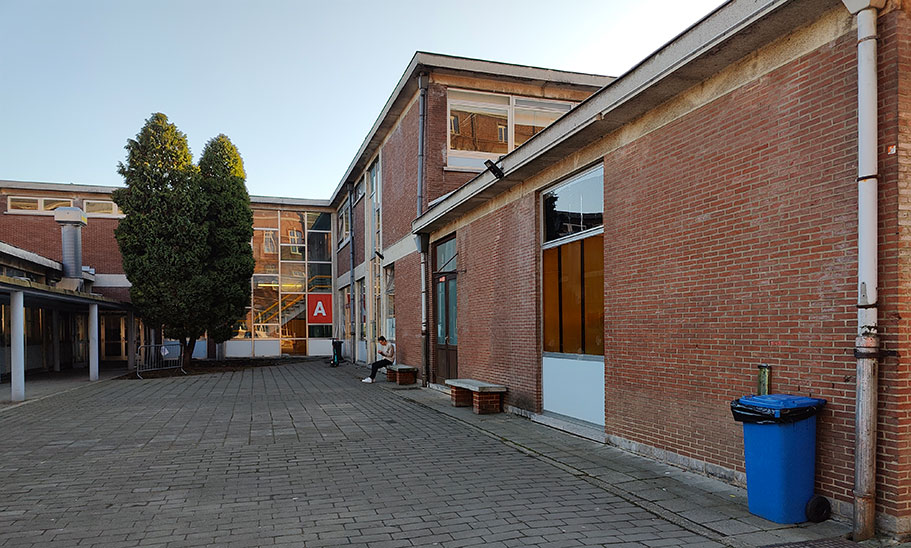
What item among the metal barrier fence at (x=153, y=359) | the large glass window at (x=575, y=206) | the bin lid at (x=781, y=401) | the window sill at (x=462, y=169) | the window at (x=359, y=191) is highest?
the window at (x=359, y=191)

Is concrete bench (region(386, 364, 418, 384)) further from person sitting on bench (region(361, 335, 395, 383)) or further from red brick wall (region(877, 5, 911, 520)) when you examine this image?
red brick wall (region(877, 5, 911, 520))

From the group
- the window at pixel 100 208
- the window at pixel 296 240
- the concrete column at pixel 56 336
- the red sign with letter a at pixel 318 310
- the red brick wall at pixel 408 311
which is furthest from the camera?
the window at pixel 296 240

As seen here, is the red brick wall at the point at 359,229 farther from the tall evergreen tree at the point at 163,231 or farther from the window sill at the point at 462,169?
the window sill at the point at 462,169

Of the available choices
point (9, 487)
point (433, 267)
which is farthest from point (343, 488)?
point (433, 267)

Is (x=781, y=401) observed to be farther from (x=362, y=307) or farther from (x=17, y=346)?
(x=362, y=307)

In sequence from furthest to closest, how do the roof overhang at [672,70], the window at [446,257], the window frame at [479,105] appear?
the window frame at [479,105]
the window at [446,257]
the roof overhang at [672,70]

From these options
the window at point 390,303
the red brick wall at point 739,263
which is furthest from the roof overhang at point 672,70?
the window at point 390,303

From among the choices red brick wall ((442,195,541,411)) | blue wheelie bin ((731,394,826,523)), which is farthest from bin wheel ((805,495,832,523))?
red brick wall ((442,195,541,411))

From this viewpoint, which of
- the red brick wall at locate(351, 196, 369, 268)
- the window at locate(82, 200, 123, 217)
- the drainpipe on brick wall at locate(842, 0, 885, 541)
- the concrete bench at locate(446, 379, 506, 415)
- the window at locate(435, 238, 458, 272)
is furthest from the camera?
the window at locate(82, 200, 123, 217)

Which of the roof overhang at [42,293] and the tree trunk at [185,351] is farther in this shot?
the tree trunk at [185,351]

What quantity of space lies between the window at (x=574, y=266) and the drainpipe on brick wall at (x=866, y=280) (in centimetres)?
387

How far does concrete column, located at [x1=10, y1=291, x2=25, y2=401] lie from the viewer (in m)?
13.4

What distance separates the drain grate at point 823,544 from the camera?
4125 mm

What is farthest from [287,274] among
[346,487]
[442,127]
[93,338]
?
[346,487]
